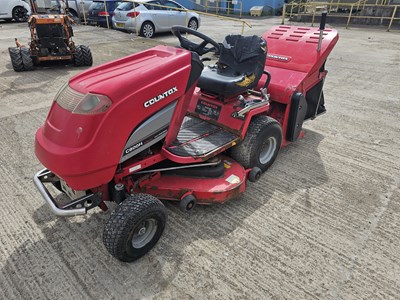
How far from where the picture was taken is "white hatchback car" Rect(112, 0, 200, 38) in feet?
34.5

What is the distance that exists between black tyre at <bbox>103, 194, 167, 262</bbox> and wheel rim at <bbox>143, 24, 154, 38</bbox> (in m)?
9.75

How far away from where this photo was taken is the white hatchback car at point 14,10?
A: 13086mm

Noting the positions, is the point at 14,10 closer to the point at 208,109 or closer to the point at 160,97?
the point at 208,109

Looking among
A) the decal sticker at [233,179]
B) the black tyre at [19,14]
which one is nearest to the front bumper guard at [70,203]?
the decal sticker at [233,179]

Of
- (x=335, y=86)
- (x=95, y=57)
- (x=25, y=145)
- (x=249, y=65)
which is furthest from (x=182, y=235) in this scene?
(x=95, y=57)

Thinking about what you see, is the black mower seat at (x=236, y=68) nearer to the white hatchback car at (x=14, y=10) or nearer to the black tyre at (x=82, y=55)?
the black tyre at (x=82, y=55)

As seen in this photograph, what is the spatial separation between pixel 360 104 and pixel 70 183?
15.6 ft

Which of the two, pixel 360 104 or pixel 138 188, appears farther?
pixel 360 104

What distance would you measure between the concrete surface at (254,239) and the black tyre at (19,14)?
1213 cm

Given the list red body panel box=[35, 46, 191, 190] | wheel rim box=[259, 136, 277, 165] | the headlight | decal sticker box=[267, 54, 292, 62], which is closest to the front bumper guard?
red body panel box=[35, 46, 191, 190]

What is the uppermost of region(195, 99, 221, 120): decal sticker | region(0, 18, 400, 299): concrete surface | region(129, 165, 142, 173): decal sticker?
region(195, 99, 221, 120): decal sticker

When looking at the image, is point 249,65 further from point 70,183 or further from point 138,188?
point 70,183

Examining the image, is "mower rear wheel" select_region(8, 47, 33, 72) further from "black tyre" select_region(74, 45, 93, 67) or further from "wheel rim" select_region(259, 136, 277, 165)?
"wheel rim" select_region(259, 136, 277, 165)

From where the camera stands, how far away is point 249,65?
3125 millimetres
